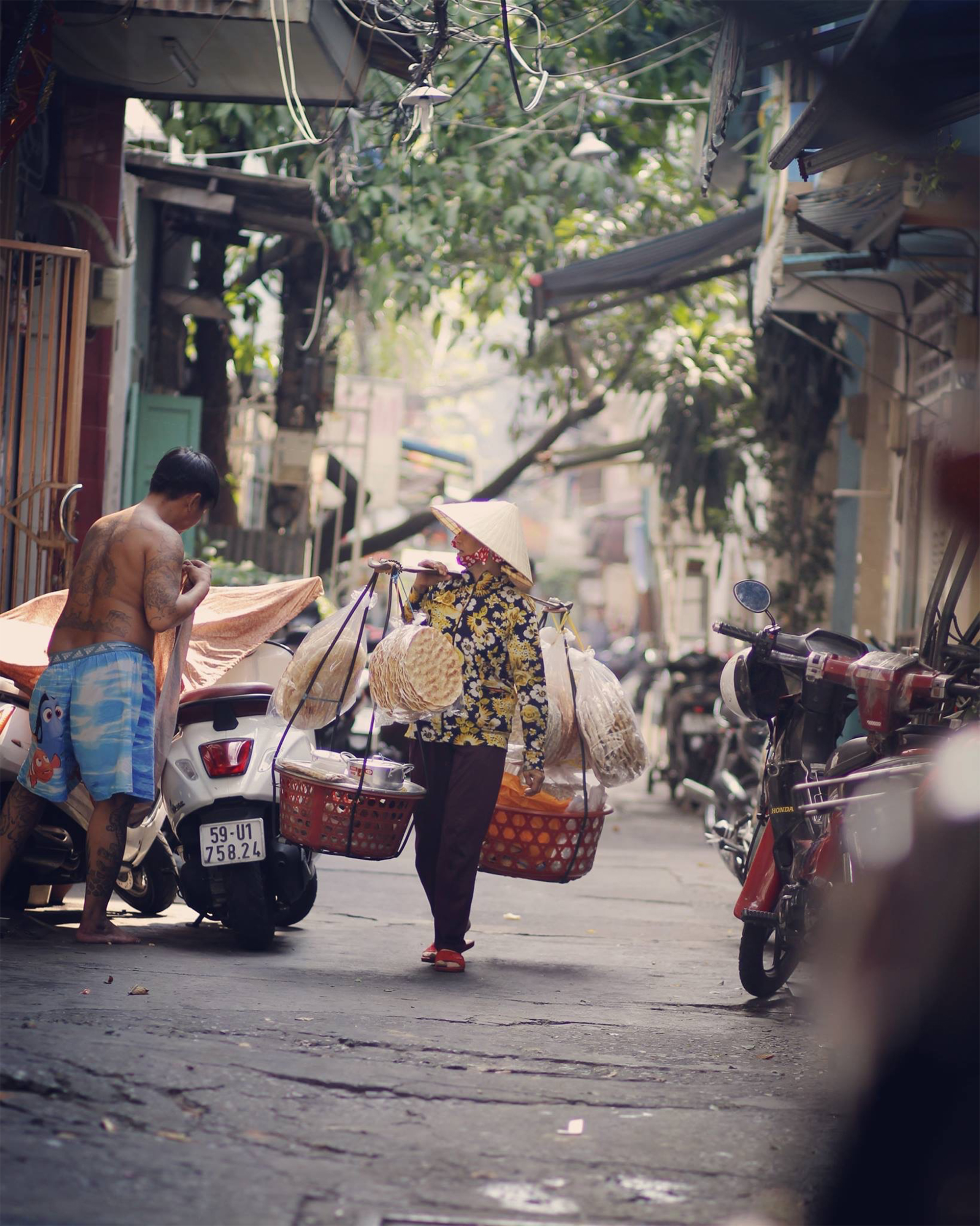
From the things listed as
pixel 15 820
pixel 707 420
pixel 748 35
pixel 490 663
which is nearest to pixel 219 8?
pixel 748 35

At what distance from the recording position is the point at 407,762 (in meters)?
6.19

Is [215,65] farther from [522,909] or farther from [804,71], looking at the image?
[522,909]

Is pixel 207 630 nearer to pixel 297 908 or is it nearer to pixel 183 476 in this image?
pixel 183 476

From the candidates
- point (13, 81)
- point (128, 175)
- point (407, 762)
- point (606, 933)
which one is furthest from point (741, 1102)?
point (128, 175)

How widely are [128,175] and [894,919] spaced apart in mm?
9373

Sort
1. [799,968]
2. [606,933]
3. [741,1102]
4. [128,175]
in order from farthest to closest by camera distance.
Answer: [128,175], [606,933], [799,968], [741,1102]

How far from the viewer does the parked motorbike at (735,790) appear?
23.9ft

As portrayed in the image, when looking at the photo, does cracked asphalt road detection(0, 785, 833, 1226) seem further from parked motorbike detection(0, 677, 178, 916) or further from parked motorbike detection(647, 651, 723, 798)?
parked motorbike detection(647, 651, 723, 798)

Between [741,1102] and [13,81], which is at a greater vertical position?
[13,81]

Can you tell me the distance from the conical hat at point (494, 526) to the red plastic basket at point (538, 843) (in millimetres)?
933

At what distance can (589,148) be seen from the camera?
13336 mm

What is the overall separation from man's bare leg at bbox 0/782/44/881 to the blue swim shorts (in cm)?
8

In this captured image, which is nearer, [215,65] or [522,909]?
[522,909]

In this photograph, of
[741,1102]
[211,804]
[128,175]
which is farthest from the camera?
[128,175]
